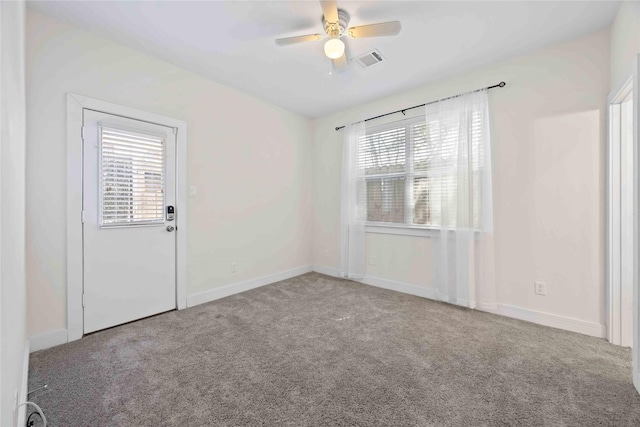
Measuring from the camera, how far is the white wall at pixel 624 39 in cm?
182

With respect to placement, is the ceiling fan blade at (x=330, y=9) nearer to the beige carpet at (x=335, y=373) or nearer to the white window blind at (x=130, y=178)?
the white window blind at (x=130, y=178)

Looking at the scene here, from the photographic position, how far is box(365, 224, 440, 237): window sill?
3294mm

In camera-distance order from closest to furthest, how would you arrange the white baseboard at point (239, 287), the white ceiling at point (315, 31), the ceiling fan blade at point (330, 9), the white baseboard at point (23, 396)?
1. the white baseboard at point (23, 396)
2. the ceiling fan blade at point (330, 9)
3. the white ceiling at point (315, 31)
4. the white baseboard at point (239, 287)

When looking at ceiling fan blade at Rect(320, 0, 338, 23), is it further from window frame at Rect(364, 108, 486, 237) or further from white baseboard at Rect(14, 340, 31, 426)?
white baseboard at Rect(14, 340, 31, 426)

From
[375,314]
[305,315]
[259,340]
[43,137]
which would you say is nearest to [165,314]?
[259,340]

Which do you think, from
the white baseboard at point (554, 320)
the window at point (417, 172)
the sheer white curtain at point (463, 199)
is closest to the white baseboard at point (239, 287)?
the window at point (417, 172)

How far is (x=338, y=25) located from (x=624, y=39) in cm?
214

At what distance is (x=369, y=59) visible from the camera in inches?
106

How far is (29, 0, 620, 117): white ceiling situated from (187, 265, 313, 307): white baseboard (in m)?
2.52

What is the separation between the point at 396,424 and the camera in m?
1.40

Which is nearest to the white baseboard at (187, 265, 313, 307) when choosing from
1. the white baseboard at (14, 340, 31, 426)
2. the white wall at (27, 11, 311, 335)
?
the white wall at (27, 11, 311, 335)

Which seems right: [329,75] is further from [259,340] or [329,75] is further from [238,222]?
[259,340]

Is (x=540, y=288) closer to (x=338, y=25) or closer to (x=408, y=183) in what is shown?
(x=408, y=183)

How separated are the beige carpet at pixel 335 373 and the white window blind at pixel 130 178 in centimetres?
105
